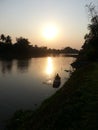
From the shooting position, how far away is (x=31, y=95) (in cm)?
3394

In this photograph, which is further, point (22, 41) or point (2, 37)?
point (22, 41)

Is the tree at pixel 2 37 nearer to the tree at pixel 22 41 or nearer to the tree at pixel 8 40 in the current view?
the tree at pixel 8 40

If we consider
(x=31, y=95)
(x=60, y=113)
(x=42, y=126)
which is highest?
(x=60, y=113)

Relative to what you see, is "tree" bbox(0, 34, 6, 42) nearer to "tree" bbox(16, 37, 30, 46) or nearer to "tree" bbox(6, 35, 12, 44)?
"tree" bbox(6, 35, 12, 44)

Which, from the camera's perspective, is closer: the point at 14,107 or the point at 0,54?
the point at 14,107

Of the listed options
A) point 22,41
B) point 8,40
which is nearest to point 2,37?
point 8,40

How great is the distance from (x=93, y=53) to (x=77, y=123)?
42646 millimetres

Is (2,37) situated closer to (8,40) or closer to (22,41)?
(8,40)

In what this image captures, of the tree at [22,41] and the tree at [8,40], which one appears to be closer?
the tree at [8,40]

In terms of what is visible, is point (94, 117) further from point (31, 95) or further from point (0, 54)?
point (0, 54)

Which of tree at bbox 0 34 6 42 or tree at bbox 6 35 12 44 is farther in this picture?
tree at bbox 6 35 12 44

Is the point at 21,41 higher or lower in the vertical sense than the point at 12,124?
higher

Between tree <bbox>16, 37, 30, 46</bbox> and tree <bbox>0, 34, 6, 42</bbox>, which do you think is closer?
tree <bbox>0, 34, 6, 42</bbox>

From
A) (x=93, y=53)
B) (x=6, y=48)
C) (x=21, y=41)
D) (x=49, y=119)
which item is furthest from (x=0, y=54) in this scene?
(x=49, y=119)
